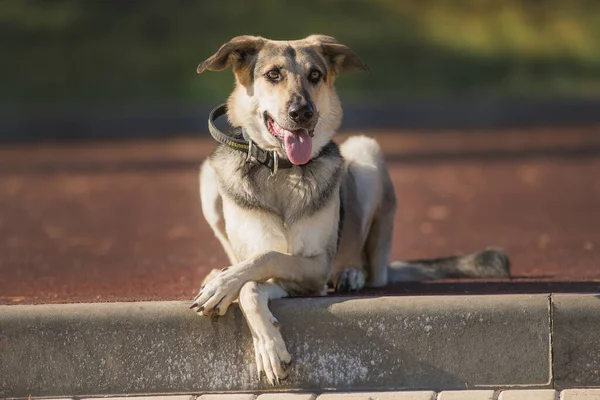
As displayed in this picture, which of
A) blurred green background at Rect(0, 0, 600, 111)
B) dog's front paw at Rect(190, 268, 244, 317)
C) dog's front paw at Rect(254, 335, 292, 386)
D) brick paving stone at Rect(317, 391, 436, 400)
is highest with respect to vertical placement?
blurred green background at Rect(0, 0, 600, 111)

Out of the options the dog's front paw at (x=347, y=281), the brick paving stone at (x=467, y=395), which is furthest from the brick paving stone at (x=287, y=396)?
the dog's front paw at (x=347, y=281)

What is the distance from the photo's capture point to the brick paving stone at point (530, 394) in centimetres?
531

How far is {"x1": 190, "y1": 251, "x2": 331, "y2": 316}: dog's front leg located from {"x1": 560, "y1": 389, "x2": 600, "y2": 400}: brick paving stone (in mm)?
1626

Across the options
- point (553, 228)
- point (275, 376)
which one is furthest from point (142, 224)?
point (275, 376)

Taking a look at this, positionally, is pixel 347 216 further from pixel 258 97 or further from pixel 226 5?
pixel 226 5

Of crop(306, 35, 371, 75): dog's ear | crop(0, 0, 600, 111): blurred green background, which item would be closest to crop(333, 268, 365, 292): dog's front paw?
crop(306, 35, 371, 75): dog's ear

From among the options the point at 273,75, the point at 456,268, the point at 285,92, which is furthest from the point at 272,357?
the point at 456,268

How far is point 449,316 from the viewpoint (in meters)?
5.54

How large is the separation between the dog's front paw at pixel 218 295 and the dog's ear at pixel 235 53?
4.64ft

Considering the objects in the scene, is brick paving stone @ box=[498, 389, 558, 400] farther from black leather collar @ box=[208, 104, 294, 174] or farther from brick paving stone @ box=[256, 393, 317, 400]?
black leather collar @ box=[208, 104, 294, 174]

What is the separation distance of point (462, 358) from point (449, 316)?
8.8 inches

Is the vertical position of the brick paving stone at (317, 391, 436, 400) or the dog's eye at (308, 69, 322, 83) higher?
the dog's eye at (308, 69, 322, 83)

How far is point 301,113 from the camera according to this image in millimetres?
6176

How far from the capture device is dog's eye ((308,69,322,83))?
21.2 feet
